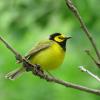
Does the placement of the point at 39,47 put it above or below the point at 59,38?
above

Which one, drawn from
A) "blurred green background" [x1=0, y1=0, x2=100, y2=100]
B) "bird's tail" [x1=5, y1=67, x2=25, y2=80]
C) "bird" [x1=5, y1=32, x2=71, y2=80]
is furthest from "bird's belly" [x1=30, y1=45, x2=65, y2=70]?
"blurred green background" [x1=0, y1=0, x2=100, y2=100]

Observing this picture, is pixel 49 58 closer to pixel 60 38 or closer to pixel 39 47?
pixel 39 47

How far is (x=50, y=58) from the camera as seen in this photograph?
13.4 ft

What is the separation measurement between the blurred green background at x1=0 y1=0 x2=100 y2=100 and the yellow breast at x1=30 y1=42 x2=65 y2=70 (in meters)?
0.41

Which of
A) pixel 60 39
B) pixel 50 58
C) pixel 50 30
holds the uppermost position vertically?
pixel 50 58

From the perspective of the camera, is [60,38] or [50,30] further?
[50,30]

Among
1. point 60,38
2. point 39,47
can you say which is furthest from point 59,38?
point 39,47

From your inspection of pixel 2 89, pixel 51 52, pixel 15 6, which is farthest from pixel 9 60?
pixel 51 52

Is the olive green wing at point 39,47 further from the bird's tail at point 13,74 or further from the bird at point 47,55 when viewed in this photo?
the bird's tail at point 13,74

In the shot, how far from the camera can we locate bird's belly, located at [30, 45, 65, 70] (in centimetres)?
399

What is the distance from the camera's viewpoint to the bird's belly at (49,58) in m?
3.99

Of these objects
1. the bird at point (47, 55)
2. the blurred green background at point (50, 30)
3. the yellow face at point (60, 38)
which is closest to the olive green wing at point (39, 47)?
the bird at point (47, 55)

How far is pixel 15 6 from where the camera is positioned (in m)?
4.73

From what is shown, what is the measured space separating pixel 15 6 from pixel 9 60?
26.8 inches
